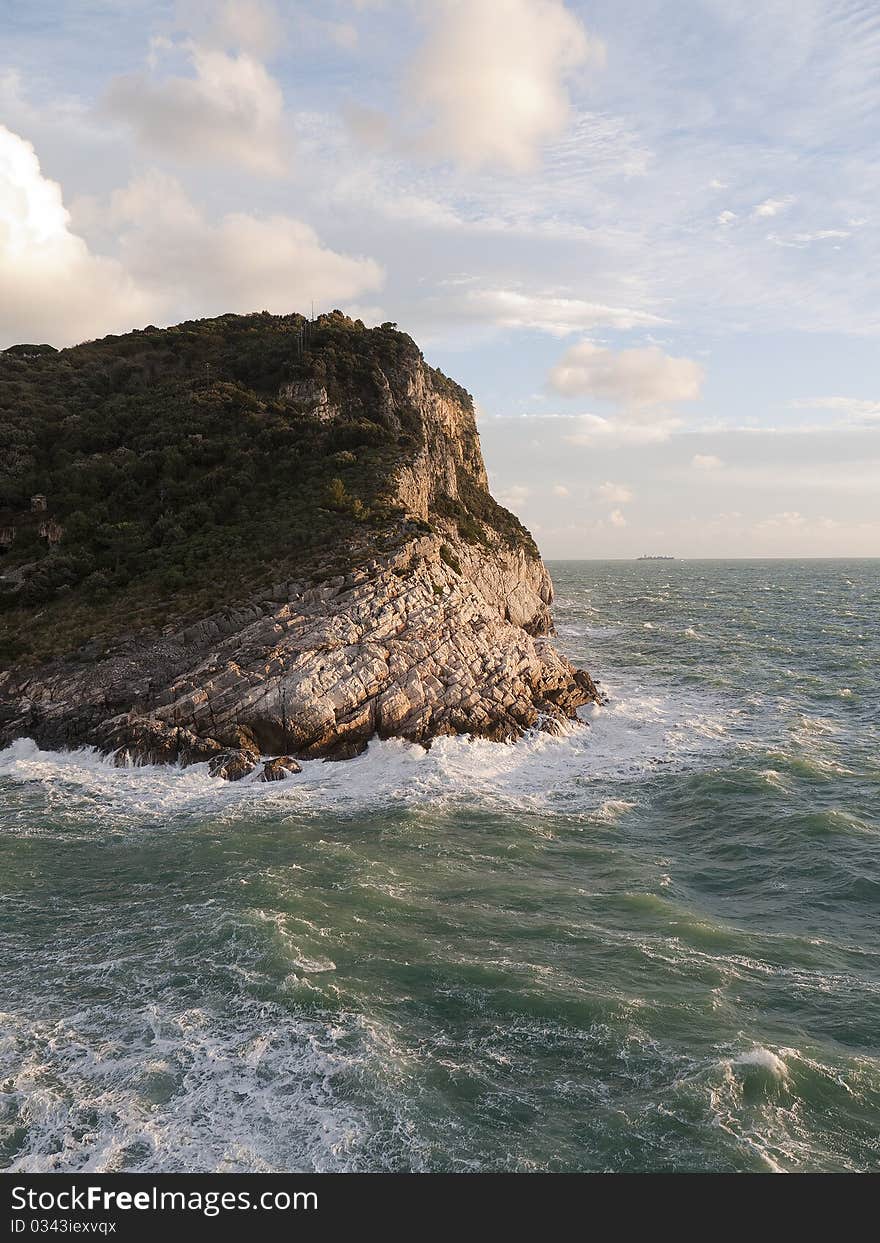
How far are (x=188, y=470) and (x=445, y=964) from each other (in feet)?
146

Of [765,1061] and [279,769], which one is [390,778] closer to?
[279,769]

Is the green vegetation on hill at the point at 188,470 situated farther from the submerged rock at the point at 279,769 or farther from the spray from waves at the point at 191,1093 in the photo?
the spray from waves at the point at 191,1093

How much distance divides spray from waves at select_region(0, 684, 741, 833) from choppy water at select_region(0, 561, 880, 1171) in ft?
0.59

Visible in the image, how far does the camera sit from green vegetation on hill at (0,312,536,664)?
42.0 m

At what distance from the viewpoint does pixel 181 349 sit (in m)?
75.4

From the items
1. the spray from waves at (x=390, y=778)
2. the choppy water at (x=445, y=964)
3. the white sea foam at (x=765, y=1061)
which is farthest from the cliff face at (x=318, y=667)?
the white sea foam at (x=765, y=1061)

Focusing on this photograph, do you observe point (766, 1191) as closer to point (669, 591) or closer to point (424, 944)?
point (424, 944)

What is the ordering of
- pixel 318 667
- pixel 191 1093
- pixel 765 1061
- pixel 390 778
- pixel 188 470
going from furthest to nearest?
pixel 188 470
pixel 318 667
pixel 390 778
pixel 765 1061
pixel 191 1093

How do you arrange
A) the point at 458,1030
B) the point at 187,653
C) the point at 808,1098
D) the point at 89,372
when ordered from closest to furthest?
the point at 808,1098
the point at 458,1030
the point at 187,653
the point at 89,372

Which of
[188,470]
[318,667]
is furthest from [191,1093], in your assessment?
[188,470]

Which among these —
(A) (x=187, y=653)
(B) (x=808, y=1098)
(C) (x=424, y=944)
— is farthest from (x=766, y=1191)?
(A) (x=187, y=653)

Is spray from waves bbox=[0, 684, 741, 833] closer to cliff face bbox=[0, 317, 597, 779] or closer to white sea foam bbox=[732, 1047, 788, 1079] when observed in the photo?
cliff face bbox=[0, 317, 597, 779]

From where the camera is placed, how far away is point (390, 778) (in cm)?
3188

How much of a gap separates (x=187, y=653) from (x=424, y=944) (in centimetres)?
2246
